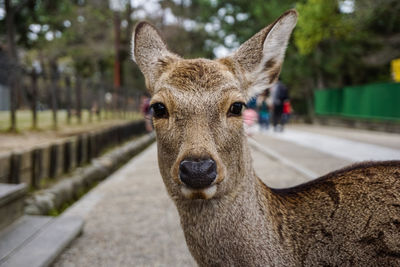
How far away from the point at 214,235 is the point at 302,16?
51.1 feet

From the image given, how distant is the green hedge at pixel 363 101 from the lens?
1710 centimetres

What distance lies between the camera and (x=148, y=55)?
2439 millimetres

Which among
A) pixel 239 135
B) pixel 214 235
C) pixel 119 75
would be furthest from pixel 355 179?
pixel 119 75

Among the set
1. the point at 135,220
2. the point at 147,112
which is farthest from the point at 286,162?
the point at 135,220

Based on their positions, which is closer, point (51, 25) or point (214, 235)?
point (214, 235)

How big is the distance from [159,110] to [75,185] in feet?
16.7

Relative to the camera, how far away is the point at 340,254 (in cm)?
201

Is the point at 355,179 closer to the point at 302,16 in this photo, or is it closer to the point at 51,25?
the point at 302,16

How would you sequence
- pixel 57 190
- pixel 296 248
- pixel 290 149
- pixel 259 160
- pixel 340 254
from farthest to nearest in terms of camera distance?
pixel 290 149 → pixel 259 160 → pixel 57 190 → pixel 296 248 → pixel 340 254

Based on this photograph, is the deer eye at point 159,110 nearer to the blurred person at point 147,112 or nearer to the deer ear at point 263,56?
the blurred person at point 147,112

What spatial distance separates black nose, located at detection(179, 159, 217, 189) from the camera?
5.61 ft

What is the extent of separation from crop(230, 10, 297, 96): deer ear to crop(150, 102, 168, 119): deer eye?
1.77 ft

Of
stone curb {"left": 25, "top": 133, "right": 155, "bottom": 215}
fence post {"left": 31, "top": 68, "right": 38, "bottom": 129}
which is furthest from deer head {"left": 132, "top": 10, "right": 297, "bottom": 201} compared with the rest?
fence post {"left": 31, "top": 68, "right": 38, "bottom": 129}

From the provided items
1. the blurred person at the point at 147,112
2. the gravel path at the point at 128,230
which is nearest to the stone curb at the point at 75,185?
the gravel path at the point at 128,230
